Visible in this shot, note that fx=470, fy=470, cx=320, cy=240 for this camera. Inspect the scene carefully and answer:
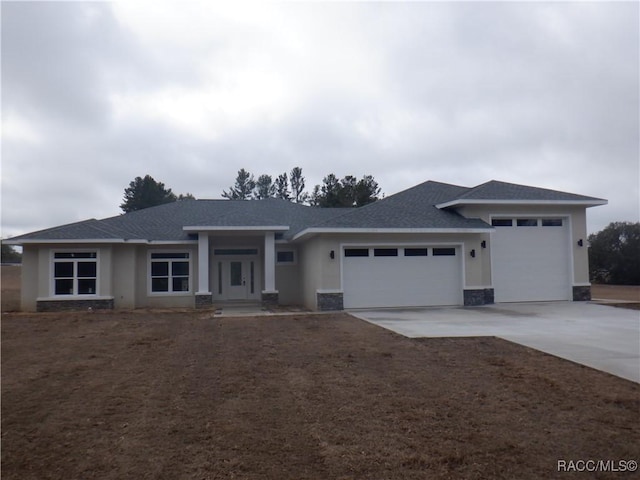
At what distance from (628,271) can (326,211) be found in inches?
889

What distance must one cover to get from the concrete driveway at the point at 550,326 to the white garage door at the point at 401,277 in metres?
0.70

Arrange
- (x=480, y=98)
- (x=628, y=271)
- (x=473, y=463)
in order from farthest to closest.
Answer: (x=628, y=271), (x=480, y=98), (x=473, y=463)

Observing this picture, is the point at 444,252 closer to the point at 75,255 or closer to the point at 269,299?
the point at 269,299

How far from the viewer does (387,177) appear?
46812 millimetres

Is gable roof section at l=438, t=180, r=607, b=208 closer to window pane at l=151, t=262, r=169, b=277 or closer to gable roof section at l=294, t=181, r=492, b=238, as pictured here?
gable roof section at l=294, t=181, r=492, b=238

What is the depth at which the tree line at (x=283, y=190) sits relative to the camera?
43625mm

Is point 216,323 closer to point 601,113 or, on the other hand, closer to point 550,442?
point 550,442

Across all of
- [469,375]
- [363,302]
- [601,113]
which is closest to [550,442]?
[469,375]

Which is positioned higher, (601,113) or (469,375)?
(601,113)

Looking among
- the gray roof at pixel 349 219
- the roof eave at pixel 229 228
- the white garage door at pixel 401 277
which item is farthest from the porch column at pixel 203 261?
the white garage door at pixel 401 277

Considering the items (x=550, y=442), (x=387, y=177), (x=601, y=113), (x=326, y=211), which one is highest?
(x=387, y=177)

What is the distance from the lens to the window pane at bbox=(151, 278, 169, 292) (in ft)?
64.0

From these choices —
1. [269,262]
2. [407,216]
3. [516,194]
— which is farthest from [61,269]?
[516,194]

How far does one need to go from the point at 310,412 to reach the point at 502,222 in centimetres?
1509
